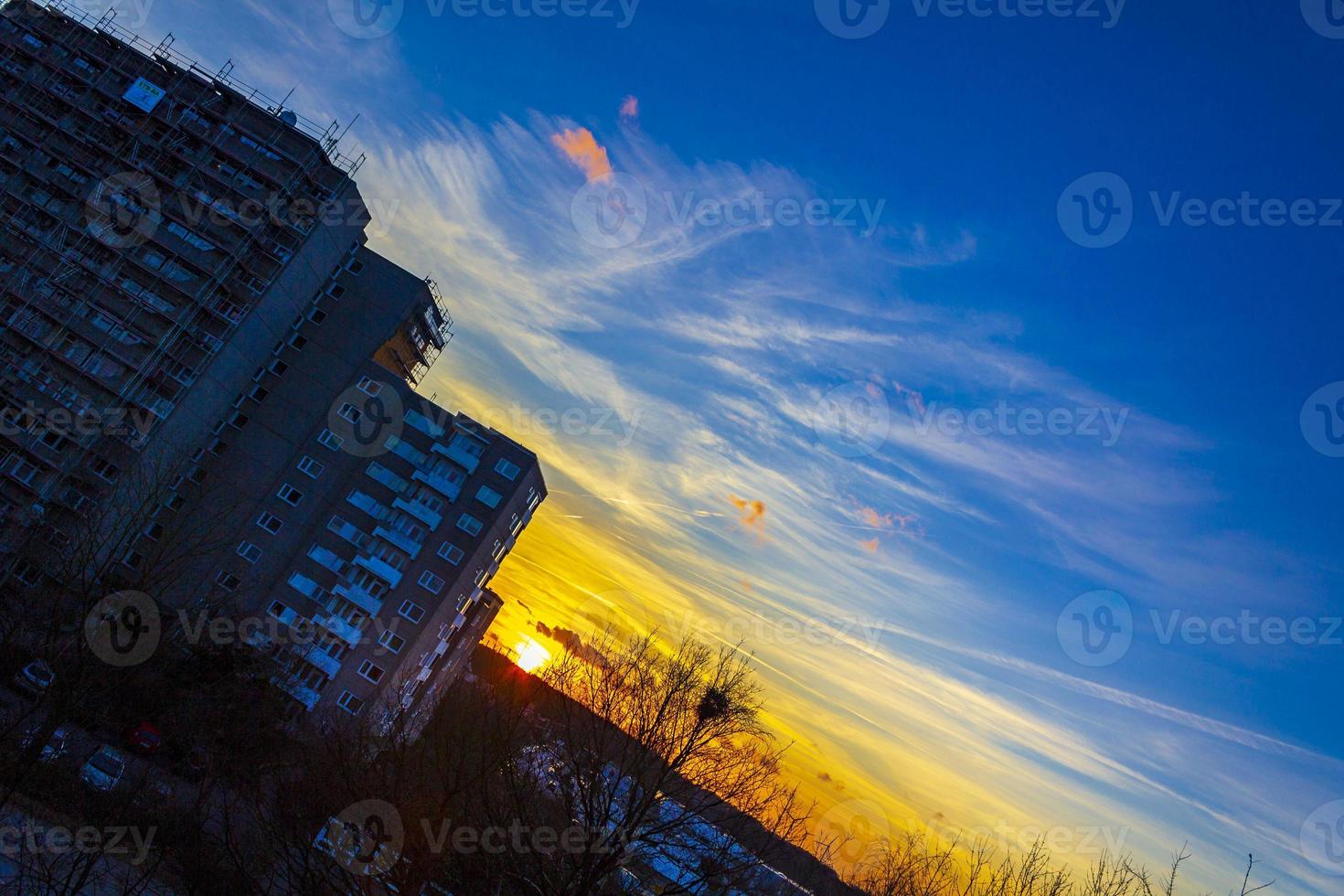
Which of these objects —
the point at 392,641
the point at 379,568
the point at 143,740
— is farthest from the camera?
the point at 392,641

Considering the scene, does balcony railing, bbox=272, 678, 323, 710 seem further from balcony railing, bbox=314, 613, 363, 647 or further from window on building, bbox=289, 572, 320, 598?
window on building, bbox=289, 572, 320, 598

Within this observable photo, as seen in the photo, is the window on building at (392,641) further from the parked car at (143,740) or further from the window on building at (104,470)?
the parked car at (143,740)

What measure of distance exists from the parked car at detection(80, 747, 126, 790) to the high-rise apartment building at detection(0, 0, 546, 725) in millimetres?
20593

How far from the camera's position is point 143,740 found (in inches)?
1342

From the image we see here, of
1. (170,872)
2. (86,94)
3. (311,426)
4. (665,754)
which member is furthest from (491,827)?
(86,94)

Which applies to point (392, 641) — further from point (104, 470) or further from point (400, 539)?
point (104, 470)

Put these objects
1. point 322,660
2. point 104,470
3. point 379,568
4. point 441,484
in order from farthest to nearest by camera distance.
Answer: point 441,484 < point 379,568 < point 322,660 < point 104,470

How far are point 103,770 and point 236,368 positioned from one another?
33.8m

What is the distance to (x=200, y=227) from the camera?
1971 inches

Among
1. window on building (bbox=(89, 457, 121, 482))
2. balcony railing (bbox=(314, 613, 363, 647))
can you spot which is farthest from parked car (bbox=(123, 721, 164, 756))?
window on building (bbox=(89, 457, 121, 482))

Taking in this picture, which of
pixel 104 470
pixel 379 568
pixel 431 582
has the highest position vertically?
pixel 431 582

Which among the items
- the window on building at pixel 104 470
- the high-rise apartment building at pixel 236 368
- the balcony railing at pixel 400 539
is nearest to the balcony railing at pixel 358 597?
the high-rise apartment building at pixel 236 368

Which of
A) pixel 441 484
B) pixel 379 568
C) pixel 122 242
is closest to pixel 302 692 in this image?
pixel 379 568

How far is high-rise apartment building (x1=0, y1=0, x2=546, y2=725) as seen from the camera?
4659cm
